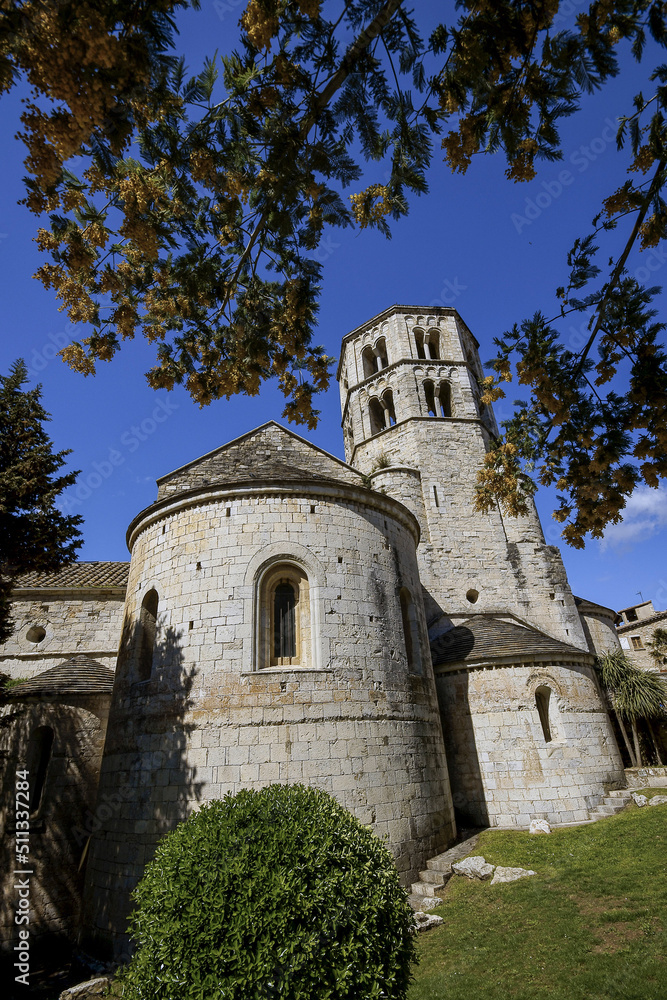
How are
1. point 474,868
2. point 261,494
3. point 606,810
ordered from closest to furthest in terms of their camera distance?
point 474,868, point 261,494, point 606,810

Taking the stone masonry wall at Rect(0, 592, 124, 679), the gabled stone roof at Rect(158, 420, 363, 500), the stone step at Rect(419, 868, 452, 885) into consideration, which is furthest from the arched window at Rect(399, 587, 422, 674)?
the stone masonry wall at Rect(0, 592, 124, 679)

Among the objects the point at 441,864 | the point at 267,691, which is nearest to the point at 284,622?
the point at 267,691

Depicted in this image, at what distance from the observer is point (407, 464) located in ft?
65.2

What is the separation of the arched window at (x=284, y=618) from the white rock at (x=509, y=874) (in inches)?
198

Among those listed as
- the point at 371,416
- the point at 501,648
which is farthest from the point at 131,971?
the point at 371,416

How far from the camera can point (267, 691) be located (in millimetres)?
8570

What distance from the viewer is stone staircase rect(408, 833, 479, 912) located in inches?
321

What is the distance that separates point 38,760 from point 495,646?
1150 cm

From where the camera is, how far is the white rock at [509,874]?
873cm

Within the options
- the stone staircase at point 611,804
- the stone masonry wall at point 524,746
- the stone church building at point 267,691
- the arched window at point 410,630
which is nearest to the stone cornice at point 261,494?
the stone church building at point 267,691

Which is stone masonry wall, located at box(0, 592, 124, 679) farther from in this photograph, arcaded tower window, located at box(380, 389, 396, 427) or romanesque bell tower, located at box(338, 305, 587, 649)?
arcaded tower window, located at box(380, 389, 396, 427)

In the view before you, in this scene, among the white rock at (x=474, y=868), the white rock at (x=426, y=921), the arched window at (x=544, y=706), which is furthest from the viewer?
the arched window at (x=544, y=706)

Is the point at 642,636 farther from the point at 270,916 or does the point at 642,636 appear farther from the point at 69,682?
the point at 270,916

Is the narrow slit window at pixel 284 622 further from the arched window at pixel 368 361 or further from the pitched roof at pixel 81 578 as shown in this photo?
the arched window at pixel 368 361
